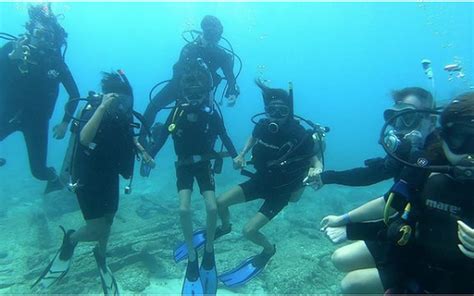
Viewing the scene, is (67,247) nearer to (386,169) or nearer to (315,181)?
(315,181)

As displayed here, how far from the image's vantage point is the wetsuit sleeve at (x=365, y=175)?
5000 millimetres

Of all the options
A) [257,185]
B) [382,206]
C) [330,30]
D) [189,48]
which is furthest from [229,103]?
[330,30]

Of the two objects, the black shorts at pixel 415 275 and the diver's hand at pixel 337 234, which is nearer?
the black shorts at pixel 415 275

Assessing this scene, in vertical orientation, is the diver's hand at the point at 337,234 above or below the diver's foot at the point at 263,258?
above

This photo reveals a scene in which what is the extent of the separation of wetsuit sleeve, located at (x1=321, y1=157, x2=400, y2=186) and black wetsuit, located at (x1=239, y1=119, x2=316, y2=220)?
1.18 m

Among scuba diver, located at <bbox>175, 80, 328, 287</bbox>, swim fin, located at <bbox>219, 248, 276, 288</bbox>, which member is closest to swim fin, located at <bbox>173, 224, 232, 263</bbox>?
scuba diver, located at <bbox>175, 80, 328, 287</bbox>

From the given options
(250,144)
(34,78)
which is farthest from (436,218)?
(34,78)

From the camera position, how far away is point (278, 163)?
6.68 meters

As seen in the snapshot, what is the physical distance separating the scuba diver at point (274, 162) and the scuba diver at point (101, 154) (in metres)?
2.01

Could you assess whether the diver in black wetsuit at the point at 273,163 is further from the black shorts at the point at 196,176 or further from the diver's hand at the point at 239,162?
the black shorts at the point at 196,176

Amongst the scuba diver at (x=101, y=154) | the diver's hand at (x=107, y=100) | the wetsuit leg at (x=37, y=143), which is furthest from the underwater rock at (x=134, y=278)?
the diver's hand at (x=107, y=100)

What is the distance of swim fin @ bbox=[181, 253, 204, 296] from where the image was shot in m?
6.51

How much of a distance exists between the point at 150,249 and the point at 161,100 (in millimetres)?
4104

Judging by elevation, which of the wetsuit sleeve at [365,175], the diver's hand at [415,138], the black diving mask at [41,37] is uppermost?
the black diving mask at [41,37]
